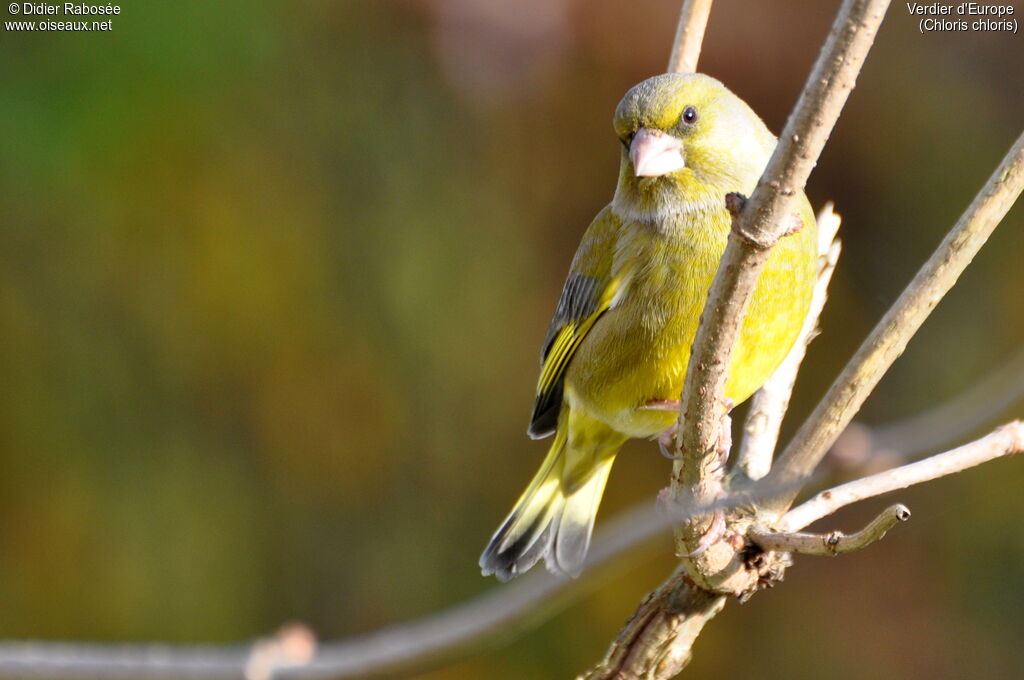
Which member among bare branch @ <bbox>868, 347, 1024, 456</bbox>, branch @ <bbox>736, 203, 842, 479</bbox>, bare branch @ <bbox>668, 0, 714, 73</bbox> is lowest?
branch @ <bbox>736, 203, 842, 479</bbox>

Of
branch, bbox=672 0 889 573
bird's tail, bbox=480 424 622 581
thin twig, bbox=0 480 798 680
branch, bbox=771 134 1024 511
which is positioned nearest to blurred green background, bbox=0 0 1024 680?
bird's tail, bbox=480 424 622 581

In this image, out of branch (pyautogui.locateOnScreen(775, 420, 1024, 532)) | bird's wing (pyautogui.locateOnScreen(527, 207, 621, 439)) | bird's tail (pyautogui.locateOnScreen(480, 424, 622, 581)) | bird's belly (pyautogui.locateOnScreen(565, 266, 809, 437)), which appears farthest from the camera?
bird's tail (pyautogui.locateOnScreen(480, 424, 622, 581))

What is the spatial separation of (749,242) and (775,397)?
1.17m

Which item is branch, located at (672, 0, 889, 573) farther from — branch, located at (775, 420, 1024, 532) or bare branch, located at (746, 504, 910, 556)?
branch, located at (775, 420, 1024, 532)

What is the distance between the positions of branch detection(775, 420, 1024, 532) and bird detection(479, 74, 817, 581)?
388 mm

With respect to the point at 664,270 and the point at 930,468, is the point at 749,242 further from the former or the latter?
the point at 664,270

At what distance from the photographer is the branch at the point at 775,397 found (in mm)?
2400

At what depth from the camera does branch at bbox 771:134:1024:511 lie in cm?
194

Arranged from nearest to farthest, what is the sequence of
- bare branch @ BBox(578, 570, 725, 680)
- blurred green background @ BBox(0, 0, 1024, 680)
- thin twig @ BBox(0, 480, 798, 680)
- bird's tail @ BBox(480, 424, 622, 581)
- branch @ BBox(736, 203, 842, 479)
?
1. thin twig @ BBox(0, 480, 798, 680)
2. bare branch @ BBox(578, 570, 725, 680)
3. branch @ BBox(736, 203, 842, 479)
4. bird's tail @ BBox(480, 424, 622, 581)
5. blurred green background @ BBox(0, 0, 1024, 680)

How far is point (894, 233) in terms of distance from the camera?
449cm

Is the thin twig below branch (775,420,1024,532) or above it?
above

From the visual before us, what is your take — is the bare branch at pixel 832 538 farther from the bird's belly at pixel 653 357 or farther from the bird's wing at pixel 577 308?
the bird's wing at pixel 577 308

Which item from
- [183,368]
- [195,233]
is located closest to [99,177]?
[195,233]

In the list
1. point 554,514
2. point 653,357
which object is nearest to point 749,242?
point 653,357
